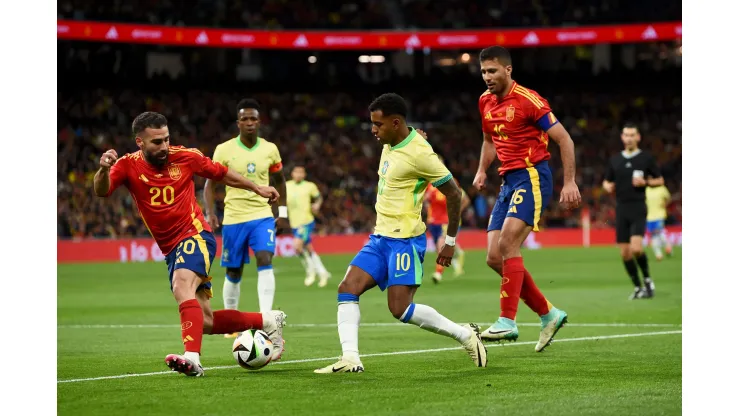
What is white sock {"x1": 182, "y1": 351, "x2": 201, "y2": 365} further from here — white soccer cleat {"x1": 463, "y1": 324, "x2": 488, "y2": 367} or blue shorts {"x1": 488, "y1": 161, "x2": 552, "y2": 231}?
blue shorts {"x1": 488, "y1": 161, "x2": 552, "y2": 231}

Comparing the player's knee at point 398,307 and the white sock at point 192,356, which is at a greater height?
the player's knee at point 398,307

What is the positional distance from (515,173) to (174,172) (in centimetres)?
295

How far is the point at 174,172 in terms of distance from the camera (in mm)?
8266

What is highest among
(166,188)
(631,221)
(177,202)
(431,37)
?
(431,37)

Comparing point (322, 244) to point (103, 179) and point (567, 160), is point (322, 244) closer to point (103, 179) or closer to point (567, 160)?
point (567, 160)

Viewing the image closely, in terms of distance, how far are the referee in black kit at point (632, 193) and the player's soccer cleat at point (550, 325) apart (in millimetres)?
6378

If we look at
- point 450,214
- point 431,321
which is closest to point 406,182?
point 450,214

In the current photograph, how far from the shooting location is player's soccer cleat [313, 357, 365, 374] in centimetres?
805

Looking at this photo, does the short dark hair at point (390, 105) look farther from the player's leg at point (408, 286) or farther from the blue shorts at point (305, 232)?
the blue shorts at point (305, 232)

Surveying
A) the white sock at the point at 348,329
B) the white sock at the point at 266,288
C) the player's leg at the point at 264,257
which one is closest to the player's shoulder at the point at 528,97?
the white sock at the point at 348,329

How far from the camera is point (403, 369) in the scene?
27.5ft

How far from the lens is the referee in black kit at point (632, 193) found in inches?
610

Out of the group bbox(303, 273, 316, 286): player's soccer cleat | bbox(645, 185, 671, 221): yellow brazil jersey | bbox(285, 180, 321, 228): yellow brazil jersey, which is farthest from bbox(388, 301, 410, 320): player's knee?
bbox(645, 185, 671, 221): yellow brazil jersey

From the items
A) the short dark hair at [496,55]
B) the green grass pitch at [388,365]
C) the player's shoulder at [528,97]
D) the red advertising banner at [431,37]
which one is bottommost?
the green grass pitch at [388,365]
